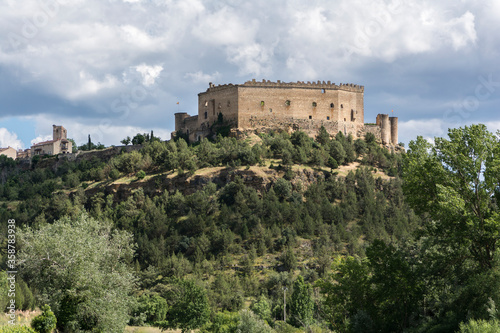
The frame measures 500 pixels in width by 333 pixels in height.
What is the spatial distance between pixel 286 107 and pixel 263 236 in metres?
26.1

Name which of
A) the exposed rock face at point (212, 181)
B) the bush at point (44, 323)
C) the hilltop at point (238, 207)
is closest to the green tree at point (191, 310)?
→ the hilltop at point (238, 207)

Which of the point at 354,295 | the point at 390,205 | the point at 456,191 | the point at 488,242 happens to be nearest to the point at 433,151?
the point at 456,191

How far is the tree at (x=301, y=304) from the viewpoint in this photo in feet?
171

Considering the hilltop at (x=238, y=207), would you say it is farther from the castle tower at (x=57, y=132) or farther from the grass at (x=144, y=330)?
the castle tower at (x=57, y=132)

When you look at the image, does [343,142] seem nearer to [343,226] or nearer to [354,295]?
[343,226]

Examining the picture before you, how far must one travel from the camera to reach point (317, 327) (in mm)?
45594

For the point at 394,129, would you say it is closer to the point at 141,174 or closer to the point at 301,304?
the point at 141,174

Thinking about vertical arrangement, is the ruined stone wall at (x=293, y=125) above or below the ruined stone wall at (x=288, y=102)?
below

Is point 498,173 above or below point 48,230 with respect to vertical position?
above

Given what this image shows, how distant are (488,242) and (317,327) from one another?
18.4m

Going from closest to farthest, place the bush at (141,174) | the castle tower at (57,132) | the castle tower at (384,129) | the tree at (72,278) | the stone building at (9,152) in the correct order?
the tree at (72,278) → the bush at (141,174) → the castle tower at (384,129) → the stone building at (9,152) → the castle tower at (57,132)

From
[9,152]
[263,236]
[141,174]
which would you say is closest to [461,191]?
[263,236]

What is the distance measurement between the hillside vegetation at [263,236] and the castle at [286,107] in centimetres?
294

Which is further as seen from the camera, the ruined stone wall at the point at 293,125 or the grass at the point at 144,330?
the ruined stone wall at the point at 293,125
